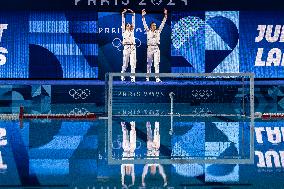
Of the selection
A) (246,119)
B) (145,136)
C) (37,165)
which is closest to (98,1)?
(246,119)

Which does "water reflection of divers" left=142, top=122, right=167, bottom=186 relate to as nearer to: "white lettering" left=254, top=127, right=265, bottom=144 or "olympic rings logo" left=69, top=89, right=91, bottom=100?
"white lettering" left=254, top=127, right=265, bottom=144

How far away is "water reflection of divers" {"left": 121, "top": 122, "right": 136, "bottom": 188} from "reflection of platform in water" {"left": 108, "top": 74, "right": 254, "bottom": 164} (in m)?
0.14

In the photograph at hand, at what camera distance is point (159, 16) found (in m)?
18.5

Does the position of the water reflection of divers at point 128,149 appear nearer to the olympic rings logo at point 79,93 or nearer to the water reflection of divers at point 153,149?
the water reflection of divers at point 153,149

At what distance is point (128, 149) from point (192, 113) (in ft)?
22.3

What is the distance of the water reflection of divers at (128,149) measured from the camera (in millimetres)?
6557

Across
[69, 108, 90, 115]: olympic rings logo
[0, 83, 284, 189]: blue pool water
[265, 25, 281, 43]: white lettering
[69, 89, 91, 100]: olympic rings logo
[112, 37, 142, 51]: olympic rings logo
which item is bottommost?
[0, 83, 284, 189]: blue pool water

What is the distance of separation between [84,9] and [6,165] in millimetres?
11847

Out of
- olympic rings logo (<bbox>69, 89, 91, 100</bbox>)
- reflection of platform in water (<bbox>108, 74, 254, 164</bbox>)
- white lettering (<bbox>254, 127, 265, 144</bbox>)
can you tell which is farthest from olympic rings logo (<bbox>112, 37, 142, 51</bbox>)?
white lettering (<bbox>254, 127, 265, 144</bbox>)

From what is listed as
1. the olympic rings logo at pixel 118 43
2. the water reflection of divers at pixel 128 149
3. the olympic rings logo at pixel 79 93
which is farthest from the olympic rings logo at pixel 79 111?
the water reflection of divers at pixel 128 149

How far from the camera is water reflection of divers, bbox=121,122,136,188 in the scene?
656 cm

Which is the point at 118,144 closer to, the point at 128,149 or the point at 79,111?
the point at 128,149

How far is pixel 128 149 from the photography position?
27.7ft

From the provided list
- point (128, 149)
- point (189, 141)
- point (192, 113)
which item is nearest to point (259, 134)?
point (189, 141)
